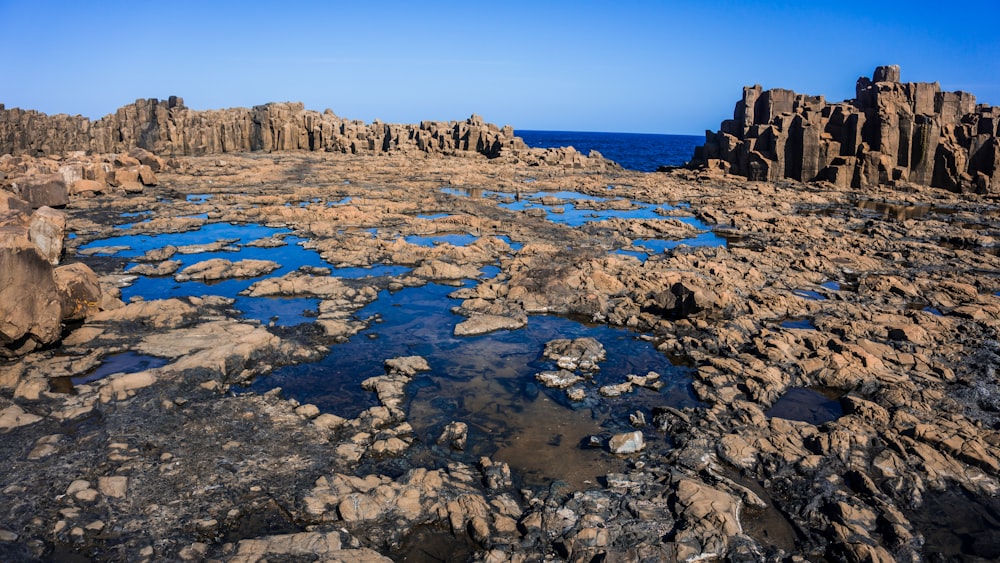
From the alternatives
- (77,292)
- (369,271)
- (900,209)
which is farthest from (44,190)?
(900,209)

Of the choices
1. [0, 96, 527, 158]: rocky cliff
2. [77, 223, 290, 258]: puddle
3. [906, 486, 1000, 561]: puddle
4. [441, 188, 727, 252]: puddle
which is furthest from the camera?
[0, 96, 527, 158]: rocky cliff

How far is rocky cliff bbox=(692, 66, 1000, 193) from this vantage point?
33.1 metres

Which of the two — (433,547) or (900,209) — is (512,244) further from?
(900,209)

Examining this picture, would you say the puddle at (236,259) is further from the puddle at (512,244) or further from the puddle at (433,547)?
the puddle at (433,547)

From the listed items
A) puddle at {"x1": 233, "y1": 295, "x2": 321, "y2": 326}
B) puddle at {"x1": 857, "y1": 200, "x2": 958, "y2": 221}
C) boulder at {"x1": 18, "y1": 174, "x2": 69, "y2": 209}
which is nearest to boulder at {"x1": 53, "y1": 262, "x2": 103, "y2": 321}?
puddle at {"x1": 233, "y1": 295, "x2": 321, "y2": 326}

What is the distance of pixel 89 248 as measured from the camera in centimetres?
1716

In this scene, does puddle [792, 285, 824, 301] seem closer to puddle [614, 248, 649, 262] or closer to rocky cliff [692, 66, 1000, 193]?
puddle [614, 248, 649, 262]

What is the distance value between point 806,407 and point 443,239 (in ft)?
42.8

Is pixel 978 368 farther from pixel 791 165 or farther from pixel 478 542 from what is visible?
pixel 791 165

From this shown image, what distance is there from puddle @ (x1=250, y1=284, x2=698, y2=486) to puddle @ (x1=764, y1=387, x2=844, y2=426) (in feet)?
4.15

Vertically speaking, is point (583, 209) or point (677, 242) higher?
point (583, 209)

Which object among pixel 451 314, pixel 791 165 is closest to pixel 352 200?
pixel 451 314

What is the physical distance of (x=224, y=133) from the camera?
56.2m

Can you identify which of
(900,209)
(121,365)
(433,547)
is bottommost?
(433,547)
